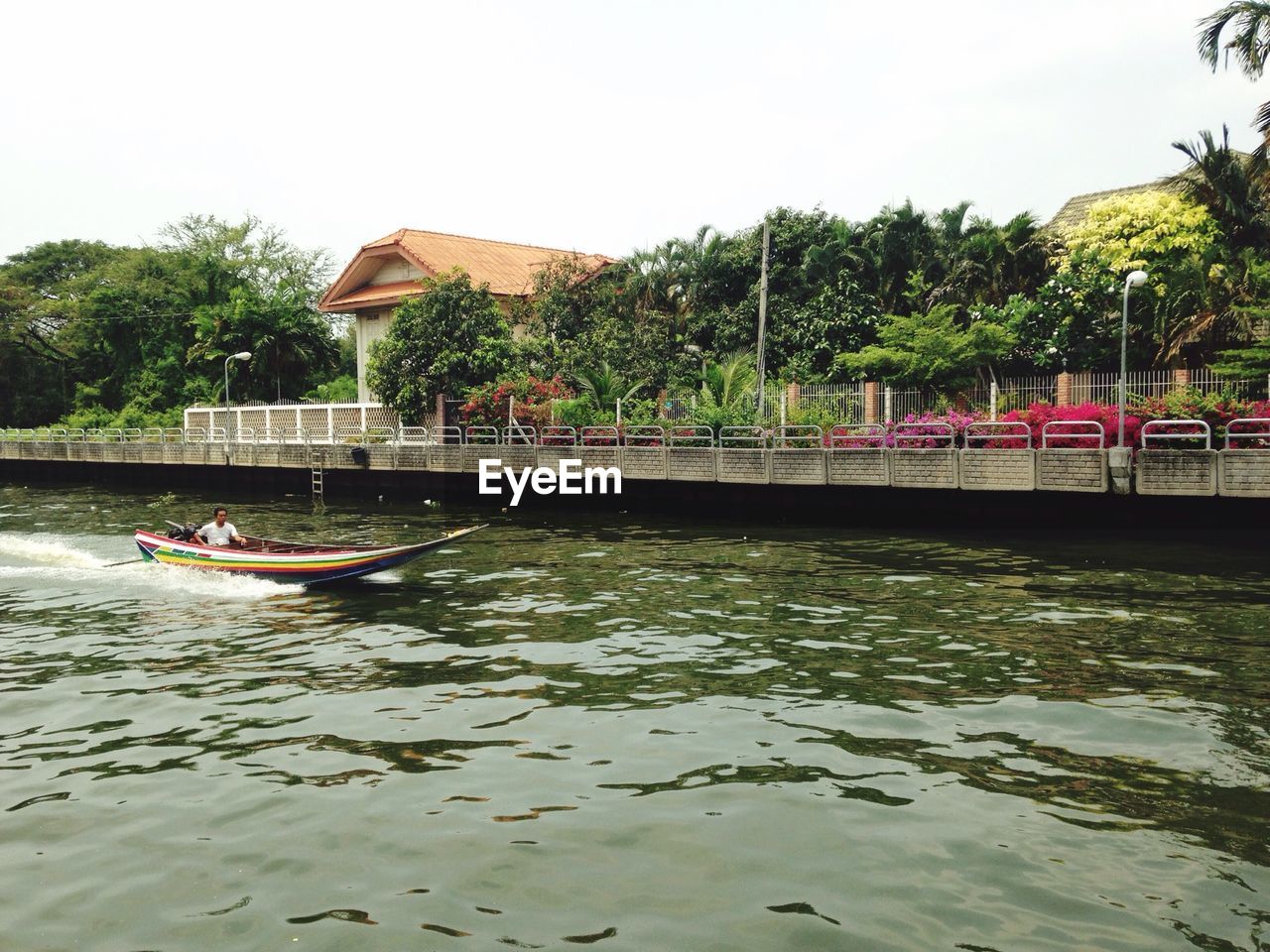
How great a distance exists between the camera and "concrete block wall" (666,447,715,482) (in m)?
28.0

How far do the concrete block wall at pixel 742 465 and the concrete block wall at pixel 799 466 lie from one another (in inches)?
13.0

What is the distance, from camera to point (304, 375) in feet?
197

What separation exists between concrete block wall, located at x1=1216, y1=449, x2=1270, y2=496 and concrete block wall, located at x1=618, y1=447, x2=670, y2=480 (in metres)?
13.9

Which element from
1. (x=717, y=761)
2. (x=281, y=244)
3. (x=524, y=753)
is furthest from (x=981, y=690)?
(x=281, y=244)

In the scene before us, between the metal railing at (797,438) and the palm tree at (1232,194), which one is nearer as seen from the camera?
the metal railing at (797,438)

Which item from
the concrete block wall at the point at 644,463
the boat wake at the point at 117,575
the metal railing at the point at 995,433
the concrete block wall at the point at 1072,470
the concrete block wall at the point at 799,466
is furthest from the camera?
the concrete block wall at the point at 644,463

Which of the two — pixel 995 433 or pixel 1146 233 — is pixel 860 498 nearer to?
pixel 995 433

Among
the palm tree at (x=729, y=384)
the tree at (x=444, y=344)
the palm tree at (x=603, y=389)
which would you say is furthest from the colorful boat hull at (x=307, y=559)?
the tree at (x=444, y=344)

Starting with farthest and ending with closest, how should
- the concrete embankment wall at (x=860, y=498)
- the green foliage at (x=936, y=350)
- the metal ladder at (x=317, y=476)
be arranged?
the metal ladder at (x=317, y=476), the green foliage at (x=936, y=350), the concrete embankment wall at (x=860, y=498)

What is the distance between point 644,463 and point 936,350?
1112 cm

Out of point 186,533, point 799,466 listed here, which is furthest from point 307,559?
point 799,466

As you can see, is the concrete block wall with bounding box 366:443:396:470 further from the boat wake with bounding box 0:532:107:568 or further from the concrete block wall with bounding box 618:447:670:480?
the boat wake with bounding box 0:532:107:568

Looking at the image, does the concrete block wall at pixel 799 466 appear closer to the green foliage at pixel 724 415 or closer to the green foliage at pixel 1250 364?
the green foliage at pixel 724 415

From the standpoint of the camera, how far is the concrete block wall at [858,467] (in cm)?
2486
